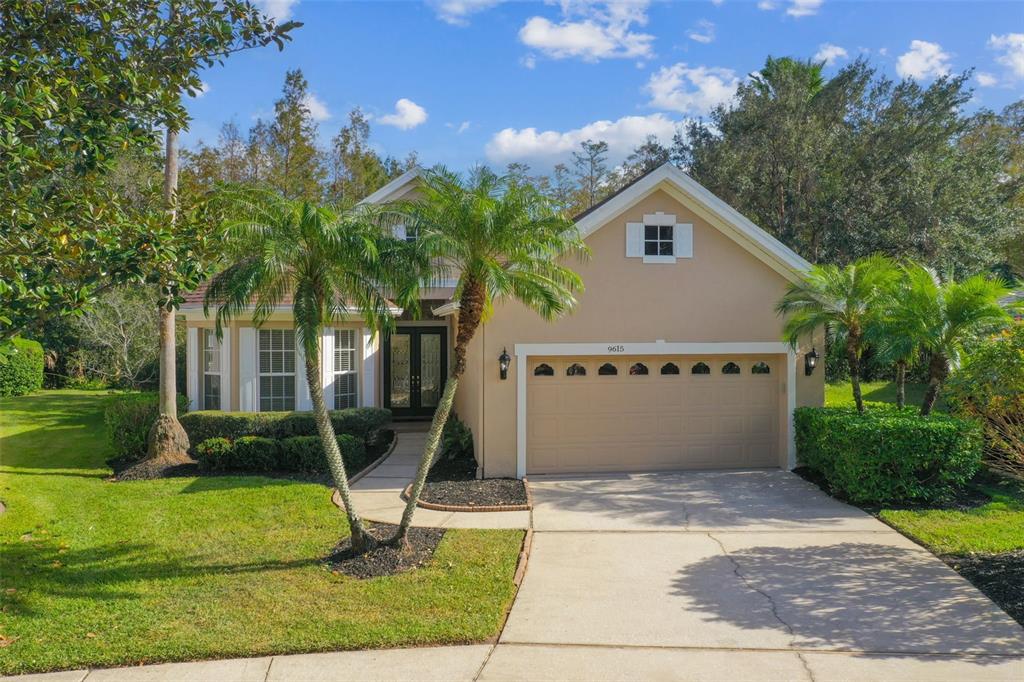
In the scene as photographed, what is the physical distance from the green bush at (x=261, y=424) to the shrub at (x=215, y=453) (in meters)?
0.45

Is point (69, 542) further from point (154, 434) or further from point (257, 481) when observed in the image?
point (154, 434)

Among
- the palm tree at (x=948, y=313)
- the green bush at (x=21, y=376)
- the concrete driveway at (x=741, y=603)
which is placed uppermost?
the palm tree at (x=948, y=313)

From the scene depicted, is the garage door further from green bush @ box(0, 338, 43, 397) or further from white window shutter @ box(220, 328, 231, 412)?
green bush @ box(0, 338, 43, 397)

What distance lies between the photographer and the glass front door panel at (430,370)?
1883cm

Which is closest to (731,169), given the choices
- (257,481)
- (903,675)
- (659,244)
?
(659,244)

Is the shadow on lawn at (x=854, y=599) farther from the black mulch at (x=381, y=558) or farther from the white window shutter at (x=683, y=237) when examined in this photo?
the white window shutter at (x=683, y=237)

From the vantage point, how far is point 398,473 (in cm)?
1280

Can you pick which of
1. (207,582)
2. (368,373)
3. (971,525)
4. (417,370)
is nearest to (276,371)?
(368,373)

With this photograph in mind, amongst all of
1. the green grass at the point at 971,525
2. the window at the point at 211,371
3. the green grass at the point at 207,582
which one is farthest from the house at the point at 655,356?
the window at the point at 211,371

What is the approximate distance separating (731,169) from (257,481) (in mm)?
19832

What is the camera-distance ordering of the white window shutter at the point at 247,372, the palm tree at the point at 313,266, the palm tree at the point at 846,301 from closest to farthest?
the palm tree at the point at 313,266
the palm tree at the point at 846,301
the white window shutter at the point at 247,372

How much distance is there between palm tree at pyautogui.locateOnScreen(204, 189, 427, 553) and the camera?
7355 mm

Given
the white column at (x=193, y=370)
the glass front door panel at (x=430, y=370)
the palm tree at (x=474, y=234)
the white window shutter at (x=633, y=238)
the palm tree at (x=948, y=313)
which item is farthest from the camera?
the glass front door panel at (x=430, y=370)

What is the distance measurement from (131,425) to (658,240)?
36.6 ft
